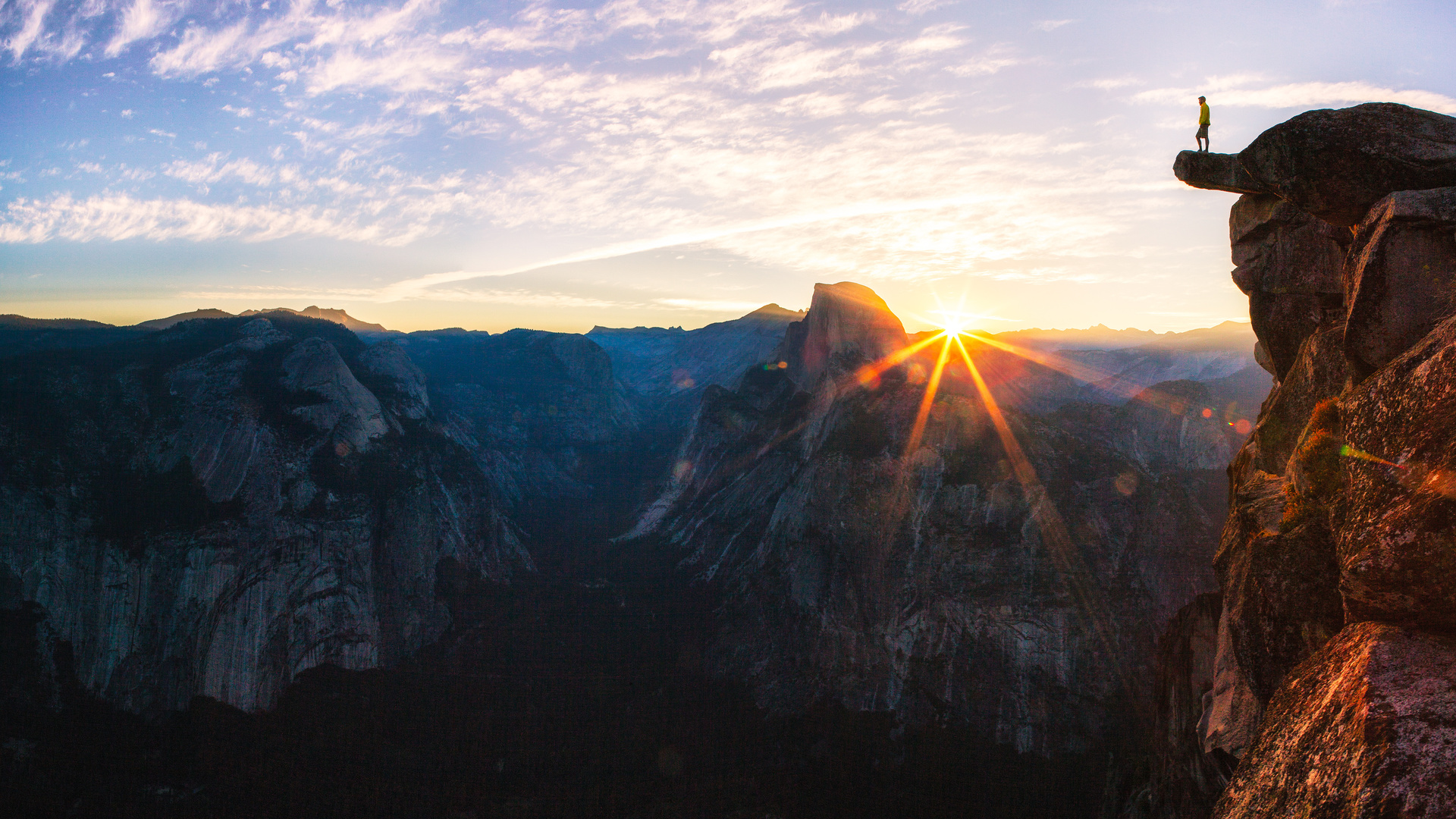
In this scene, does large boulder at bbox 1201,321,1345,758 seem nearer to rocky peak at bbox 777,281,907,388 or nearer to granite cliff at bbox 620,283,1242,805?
granite cliff at bbox 620,283,1242,805

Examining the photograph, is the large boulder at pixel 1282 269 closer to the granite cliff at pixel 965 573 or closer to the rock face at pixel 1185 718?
the rock face at pixel 1185 718

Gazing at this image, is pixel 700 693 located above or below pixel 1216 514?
below

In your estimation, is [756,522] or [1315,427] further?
[756,522]

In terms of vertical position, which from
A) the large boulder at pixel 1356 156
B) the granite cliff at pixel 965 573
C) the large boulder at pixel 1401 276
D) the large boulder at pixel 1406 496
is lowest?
the granite cliff at pixel 965 573

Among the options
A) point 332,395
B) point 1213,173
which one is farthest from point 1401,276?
point 332,395

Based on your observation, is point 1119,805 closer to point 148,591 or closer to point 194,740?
point 194,740

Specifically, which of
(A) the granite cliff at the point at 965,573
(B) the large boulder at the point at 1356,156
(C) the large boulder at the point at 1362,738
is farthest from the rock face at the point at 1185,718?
(A) the granite cliff at the point at 965,573

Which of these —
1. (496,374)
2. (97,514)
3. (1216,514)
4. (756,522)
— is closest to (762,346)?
(496,374)
